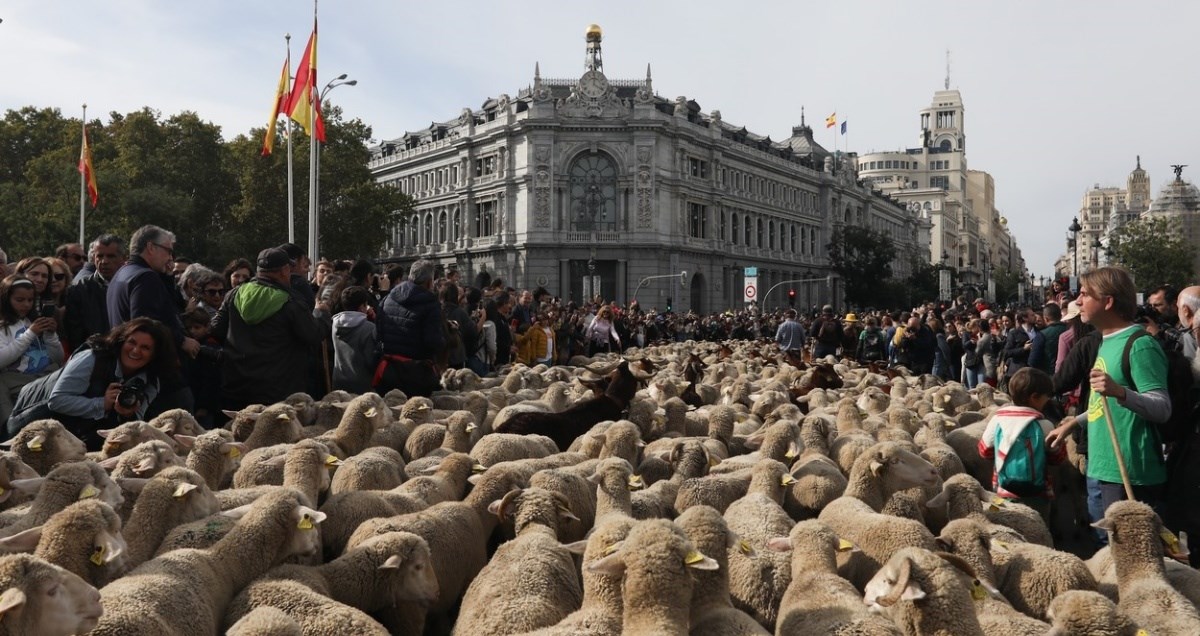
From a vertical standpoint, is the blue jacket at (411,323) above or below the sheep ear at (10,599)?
above

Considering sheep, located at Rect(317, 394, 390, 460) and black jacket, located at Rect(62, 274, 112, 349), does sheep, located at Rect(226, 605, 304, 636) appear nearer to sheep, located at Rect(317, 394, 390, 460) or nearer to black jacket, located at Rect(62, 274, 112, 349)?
sheep, located at Rect(317, 394, 390, 460)

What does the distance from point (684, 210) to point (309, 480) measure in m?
67.2

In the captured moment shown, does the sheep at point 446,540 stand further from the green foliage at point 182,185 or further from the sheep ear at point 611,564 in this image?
the green foliage at point 182,185

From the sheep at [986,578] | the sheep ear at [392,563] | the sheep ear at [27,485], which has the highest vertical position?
the sheep ear at [27,485]

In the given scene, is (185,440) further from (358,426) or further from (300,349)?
(300,349)

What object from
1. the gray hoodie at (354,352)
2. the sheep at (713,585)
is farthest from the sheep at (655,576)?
the gray hoodie at (354,352)

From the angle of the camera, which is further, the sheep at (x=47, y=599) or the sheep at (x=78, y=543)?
the sheep at (x=78, y=543)

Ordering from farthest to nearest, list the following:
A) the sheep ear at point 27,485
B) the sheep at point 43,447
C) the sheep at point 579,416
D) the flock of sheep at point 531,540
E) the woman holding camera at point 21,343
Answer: the sheep at point 579,416, the woman holding camera at point 21,343, the sheep at point 43,447, the sheep ear at point 27,485, the flock of sheep at point 531,540

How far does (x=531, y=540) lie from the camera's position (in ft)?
15.6

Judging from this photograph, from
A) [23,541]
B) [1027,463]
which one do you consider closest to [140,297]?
[23,541]

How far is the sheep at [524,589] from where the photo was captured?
4.02 meters

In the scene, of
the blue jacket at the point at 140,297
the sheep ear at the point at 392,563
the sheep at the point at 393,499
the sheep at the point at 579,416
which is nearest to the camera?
the sheep ear at the point at 392,563

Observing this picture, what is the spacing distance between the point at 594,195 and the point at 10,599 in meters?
66.6

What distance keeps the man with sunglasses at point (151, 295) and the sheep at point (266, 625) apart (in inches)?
152
